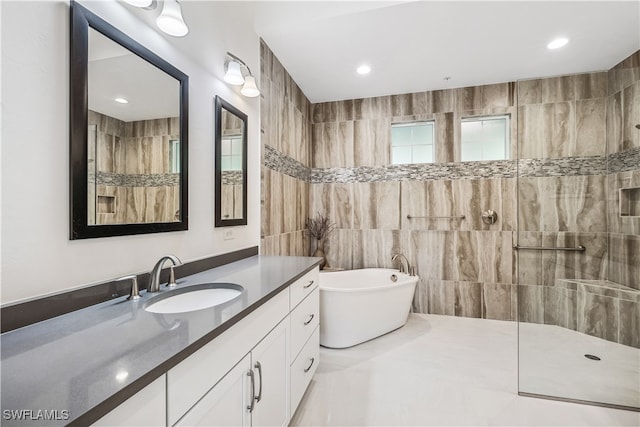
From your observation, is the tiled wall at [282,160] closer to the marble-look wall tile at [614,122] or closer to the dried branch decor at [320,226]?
the dried branch decor at [320,226]

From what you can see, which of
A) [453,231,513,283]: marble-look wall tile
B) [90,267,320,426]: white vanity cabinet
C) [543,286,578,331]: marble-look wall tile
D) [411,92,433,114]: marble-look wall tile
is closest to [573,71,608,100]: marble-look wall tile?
[411,92,433,114]: marble-look wall tile

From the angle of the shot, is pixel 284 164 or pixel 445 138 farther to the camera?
pixel 445 138

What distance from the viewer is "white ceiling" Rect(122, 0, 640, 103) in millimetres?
1991

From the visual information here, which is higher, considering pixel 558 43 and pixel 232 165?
pixel 558 43

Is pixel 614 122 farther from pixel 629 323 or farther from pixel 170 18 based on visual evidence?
pixel 170 18

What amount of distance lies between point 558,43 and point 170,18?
2.98 metres

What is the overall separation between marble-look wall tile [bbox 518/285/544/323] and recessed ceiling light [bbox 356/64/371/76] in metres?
2.43

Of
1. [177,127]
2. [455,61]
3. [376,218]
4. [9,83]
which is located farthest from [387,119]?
[9,83]

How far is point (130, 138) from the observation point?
1.22 meters

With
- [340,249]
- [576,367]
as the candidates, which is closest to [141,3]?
[340,249]

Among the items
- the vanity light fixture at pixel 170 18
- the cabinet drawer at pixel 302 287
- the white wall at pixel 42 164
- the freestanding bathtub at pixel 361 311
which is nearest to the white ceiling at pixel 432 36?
the vanity light fixture at pixel 170 18

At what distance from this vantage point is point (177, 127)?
58.6 inches

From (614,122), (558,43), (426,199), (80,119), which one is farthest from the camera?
(426,199)

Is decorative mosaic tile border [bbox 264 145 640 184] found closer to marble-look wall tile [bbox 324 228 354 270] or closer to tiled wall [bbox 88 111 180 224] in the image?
marble-look wall tile [bbox 324 228 354 270]
